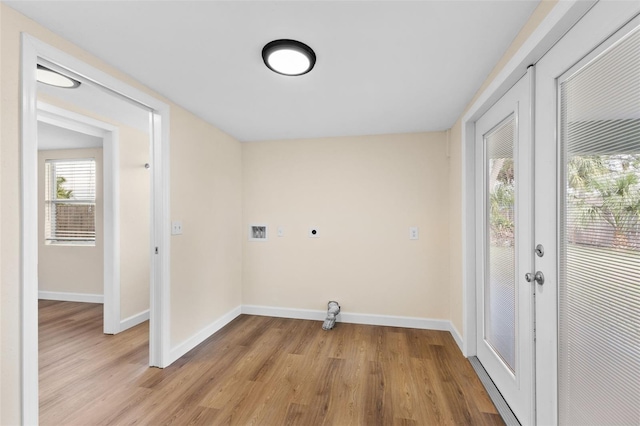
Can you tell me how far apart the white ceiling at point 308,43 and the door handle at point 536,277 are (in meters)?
1.26

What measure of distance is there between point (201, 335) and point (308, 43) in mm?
2723

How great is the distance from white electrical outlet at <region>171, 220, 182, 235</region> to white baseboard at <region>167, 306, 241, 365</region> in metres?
1.00

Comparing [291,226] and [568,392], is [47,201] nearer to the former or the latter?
[291,226]

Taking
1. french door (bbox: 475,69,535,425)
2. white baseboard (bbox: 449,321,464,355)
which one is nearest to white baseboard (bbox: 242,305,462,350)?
white baseboard (bbox: 449,321,464,355)

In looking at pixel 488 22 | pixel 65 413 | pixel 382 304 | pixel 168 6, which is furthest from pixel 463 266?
pixel 65 413

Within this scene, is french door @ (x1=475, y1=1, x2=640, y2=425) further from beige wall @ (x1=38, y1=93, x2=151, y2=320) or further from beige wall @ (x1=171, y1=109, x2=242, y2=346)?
beige wall @ (x1=38, y1=93, x2=151, y2=320)

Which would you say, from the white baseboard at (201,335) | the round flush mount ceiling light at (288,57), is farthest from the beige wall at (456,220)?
the white baseboard at (201,335)

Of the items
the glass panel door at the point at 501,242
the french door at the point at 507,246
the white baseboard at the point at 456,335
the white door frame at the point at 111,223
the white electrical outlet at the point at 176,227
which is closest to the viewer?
the french door at the point at 507,246

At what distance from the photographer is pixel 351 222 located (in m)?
3.35

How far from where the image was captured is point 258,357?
2.50 m

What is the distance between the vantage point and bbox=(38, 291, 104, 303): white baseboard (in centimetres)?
409

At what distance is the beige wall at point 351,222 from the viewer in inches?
125

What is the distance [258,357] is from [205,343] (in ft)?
2.08

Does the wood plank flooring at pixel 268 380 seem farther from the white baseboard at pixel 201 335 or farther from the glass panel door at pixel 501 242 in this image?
the glass panel door at pixel 501 242
